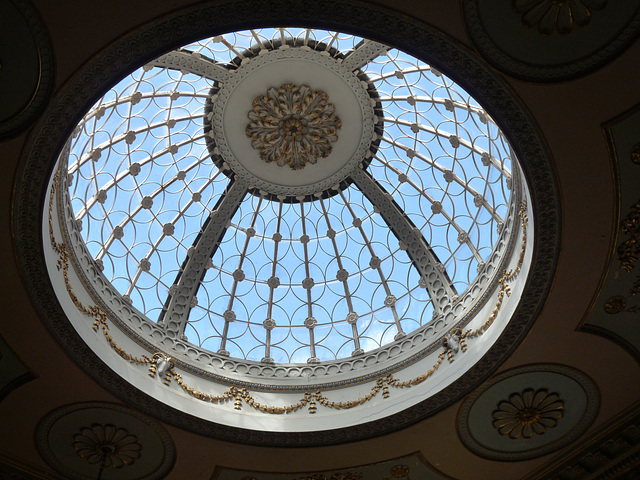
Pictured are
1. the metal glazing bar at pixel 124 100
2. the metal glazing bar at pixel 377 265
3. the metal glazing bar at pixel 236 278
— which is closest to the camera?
the metal glazing bar at pixel 124 100

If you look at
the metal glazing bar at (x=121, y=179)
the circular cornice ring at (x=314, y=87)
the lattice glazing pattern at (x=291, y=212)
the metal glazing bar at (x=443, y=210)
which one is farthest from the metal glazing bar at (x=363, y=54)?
the metal glazing bar at (x=121, y=179)

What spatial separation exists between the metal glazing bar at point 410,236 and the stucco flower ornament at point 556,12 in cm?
816

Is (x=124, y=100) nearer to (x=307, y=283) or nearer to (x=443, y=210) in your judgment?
(x=307, y=283)

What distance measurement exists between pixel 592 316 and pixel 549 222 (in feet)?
7.67

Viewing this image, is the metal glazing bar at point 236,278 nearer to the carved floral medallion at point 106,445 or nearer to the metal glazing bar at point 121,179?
the metal glazing bar at point 121,179

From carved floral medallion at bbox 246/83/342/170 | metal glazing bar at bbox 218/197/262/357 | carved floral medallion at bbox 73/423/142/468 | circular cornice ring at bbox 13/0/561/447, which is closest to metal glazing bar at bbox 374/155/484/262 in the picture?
carved floral medallion at bbox 246/83/342/170

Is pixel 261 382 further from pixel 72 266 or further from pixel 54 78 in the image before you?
pixel 54 78

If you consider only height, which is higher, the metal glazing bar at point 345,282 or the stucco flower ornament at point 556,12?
the metal glazing bar at point 345,282

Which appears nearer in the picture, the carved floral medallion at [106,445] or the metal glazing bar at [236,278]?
the carved floral medallion at [106,445]

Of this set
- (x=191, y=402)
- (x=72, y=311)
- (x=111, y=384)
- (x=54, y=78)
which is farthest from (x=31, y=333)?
(x=54, y=78)

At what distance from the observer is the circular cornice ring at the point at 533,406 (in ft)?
41.7

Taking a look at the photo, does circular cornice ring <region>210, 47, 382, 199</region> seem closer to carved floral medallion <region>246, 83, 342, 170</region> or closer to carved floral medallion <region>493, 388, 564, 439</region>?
carved floral medallion <region>246, 83, 342, 170</region>

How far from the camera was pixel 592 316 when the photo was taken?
464 inches

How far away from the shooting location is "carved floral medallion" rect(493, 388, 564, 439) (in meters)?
13.0
